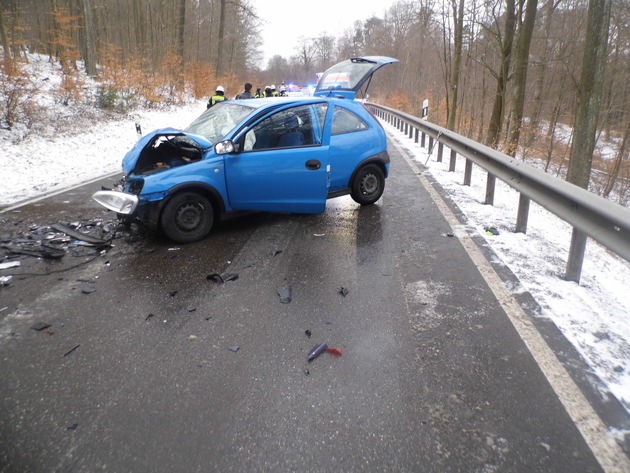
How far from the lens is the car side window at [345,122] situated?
640cm

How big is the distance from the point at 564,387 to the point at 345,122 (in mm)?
4794

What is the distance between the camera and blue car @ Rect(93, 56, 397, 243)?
5141 mm

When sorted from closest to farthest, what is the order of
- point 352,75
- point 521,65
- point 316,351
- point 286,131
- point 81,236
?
point 316,351
point 81,236
point 286,131
point 352,75
point 521,65

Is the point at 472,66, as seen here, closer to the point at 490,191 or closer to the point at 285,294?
the point at 490,191

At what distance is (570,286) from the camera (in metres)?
4.03

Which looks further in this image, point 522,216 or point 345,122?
point 345,122

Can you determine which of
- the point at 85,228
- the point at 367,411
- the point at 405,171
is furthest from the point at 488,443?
the point at 405,171

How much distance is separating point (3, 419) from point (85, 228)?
3927mm

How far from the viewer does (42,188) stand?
339 inches

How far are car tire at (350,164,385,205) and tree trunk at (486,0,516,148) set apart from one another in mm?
11340

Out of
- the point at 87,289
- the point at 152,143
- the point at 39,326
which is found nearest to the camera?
the point at 39,326

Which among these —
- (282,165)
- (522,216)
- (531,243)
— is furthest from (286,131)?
(531,243)

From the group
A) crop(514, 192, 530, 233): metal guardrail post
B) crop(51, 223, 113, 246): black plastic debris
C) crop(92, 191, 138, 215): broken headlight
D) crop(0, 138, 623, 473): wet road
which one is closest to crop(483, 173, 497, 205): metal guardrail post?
crop(514, 192, 530, 233): metal guardrail post

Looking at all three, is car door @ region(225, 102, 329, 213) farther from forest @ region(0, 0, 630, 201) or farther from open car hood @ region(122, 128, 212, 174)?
forest @ region(0, 0, 630, 201)
